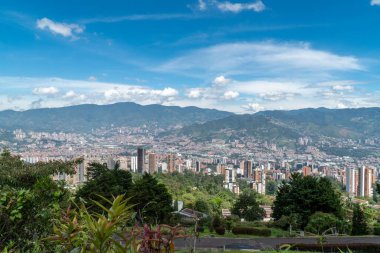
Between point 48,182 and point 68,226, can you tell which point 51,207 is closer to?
point 48,182

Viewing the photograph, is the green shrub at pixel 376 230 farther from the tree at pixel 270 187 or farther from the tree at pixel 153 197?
the tree at pixel 270 187

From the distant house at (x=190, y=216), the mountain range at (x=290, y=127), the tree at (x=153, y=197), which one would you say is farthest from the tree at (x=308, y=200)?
the mountain range at (x=290, y=127)

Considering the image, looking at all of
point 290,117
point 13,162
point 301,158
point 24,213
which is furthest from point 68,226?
point 290,117

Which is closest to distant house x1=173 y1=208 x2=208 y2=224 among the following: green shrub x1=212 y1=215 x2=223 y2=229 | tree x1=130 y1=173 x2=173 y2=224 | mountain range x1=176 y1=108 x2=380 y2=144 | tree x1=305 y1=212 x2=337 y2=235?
tree x1=130 y1=173 x2=173 y2=224

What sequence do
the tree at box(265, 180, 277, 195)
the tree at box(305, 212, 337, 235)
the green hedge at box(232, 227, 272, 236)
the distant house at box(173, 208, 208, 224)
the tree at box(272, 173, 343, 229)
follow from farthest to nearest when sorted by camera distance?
the tree at box(265, 180, 277, 195) → the tree at box(272, 173, 343, 229) → the tree at box(305, 212, 337, 235) → the green hedge at box(232, 227, 272, 236) → the distant house at box(173, 208, 208, 224)

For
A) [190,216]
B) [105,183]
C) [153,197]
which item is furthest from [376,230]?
[190,216]

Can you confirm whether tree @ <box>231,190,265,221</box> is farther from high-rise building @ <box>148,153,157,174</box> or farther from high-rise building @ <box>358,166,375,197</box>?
high-rise building @ <box>148,153,157,174</box>

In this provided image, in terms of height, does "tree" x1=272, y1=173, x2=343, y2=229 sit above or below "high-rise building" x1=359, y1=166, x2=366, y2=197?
above
